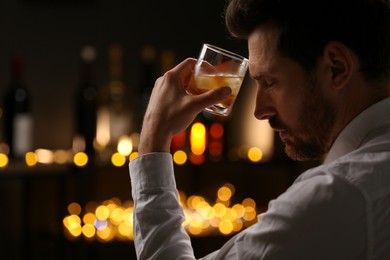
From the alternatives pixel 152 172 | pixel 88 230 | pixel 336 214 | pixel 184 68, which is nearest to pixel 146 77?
pixel 88 230

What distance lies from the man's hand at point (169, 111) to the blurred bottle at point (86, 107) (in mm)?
1347

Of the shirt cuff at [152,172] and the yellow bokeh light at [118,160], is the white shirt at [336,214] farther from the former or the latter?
the yellow bokeh light at [118,160]

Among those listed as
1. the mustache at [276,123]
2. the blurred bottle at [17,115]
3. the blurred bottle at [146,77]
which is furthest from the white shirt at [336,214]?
the blurred bottle at [146,77]

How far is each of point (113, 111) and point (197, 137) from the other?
35cm

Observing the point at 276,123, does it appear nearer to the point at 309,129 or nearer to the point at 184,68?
the point at 309,129

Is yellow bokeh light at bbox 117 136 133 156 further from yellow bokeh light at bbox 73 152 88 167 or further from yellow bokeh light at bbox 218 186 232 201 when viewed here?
yellow bokeh light at bbox 218 186 232 201

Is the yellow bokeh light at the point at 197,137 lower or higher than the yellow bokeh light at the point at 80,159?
higher

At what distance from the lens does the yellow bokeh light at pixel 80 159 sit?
97.0 inches

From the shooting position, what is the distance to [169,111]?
1209mm

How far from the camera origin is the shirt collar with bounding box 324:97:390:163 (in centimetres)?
107

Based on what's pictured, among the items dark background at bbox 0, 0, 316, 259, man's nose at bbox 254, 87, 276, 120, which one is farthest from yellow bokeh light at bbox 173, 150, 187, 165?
man's nose at bbox 254, 87, 276, 120

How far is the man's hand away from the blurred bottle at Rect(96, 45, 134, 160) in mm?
1344

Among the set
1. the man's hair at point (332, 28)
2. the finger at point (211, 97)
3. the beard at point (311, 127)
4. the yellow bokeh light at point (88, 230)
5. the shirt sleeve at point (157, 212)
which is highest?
the man's hair at point (332, 28)

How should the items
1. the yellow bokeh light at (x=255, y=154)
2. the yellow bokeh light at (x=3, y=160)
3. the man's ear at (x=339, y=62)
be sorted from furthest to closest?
the yellow bokeh light at (x=255, y=154) < the yellow bokeh light at (x=3, y=160) < the man's ear at (x=339, y=62)
